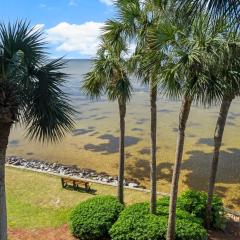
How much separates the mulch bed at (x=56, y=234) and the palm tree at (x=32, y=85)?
468cm

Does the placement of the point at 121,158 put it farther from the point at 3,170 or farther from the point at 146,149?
the point at 146,149

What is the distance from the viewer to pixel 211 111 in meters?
54.6

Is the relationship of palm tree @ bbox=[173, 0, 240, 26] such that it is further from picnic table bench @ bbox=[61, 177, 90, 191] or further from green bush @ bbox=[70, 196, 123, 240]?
picnic table bench @ bbox=[61, 177, 90, 191]

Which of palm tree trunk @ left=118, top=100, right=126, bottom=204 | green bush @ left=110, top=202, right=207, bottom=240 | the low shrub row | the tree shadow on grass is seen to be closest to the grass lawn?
the tree shadow on grass

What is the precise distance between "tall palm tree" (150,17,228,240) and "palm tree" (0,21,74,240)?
278 centimetres

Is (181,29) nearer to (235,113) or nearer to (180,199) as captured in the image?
(180,199)

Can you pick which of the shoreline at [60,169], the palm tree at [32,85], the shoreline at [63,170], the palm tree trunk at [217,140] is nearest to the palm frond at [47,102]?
the palm tree at [32,85]

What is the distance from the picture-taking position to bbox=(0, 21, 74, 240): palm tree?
9.87 m

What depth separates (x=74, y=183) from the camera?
20688mm

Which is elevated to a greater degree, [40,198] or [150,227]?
[150,227]

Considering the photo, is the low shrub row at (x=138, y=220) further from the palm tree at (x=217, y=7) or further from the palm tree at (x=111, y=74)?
the palm tree at (x=217, y=7)

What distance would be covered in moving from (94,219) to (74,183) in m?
6.29

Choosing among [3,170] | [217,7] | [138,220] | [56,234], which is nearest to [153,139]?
[138,220]

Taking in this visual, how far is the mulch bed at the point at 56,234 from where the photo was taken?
15.1 m
